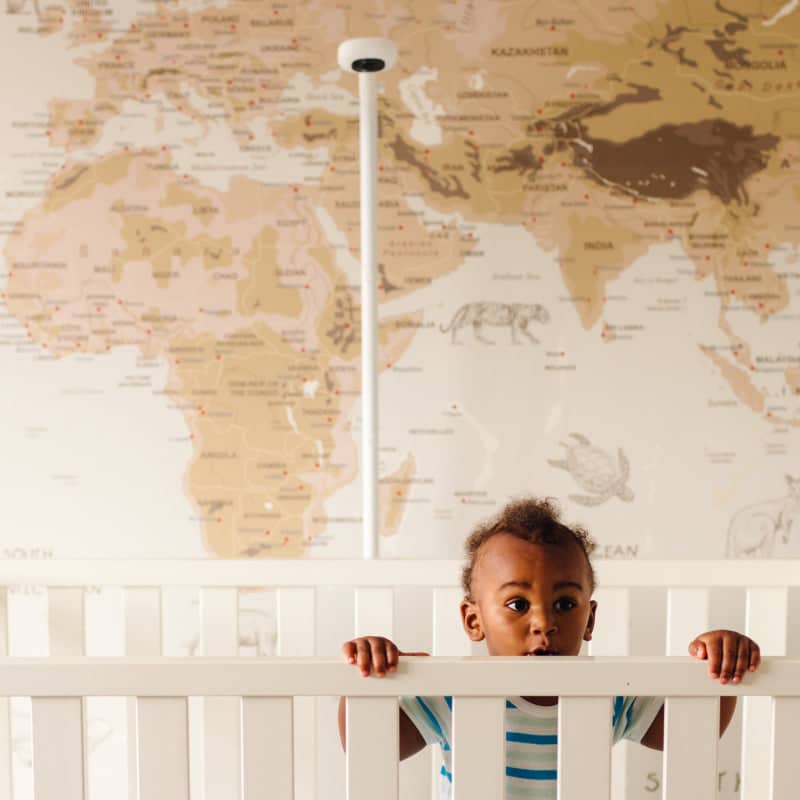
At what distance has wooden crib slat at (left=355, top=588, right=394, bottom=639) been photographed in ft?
4.23

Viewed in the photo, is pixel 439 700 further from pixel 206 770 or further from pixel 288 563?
pixel 288 563

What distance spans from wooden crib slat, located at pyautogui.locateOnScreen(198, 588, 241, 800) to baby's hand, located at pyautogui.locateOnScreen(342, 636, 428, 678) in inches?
11.5

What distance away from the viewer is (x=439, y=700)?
97cm

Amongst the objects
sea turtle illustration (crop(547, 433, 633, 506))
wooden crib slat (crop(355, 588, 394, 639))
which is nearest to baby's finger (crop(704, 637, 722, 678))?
wooden crib slat (crop(355, 588, 394, 639))

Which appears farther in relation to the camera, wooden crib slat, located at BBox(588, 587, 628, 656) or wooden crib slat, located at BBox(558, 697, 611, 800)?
wooden crib slat, located at BBox(588, 587, 628, 656)

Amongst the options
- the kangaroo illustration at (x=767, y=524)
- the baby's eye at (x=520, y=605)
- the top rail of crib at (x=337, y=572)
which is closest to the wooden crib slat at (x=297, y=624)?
the top rail of crib at (x=337, y=572)

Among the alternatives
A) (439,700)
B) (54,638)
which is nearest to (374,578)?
(439,700)

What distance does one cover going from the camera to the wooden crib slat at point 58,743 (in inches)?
30.3

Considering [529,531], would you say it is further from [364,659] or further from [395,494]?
[395,494]

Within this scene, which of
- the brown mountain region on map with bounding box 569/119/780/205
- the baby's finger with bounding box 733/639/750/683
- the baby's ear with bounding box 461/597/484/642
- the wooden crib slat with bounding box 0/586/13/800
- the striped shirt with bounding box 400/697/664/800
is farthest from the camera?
the brown mountain region on map with bounding box 569/119/780/205

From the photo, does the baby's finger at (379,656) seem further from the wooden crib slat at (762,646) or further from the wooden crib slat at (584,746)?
the wooden crib slat at (762,646)

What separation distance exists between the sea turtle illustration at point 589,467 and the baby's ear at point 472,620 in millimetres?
489

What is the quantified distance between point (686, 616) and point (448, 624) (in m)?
0.36

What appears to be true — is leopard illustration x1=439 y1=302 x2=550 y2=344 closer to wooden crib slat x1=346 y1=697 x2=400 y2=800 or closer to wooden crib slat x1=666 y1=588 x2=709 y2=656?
wooden crib slat x1=666 y1=588 x2=709 y2=656
